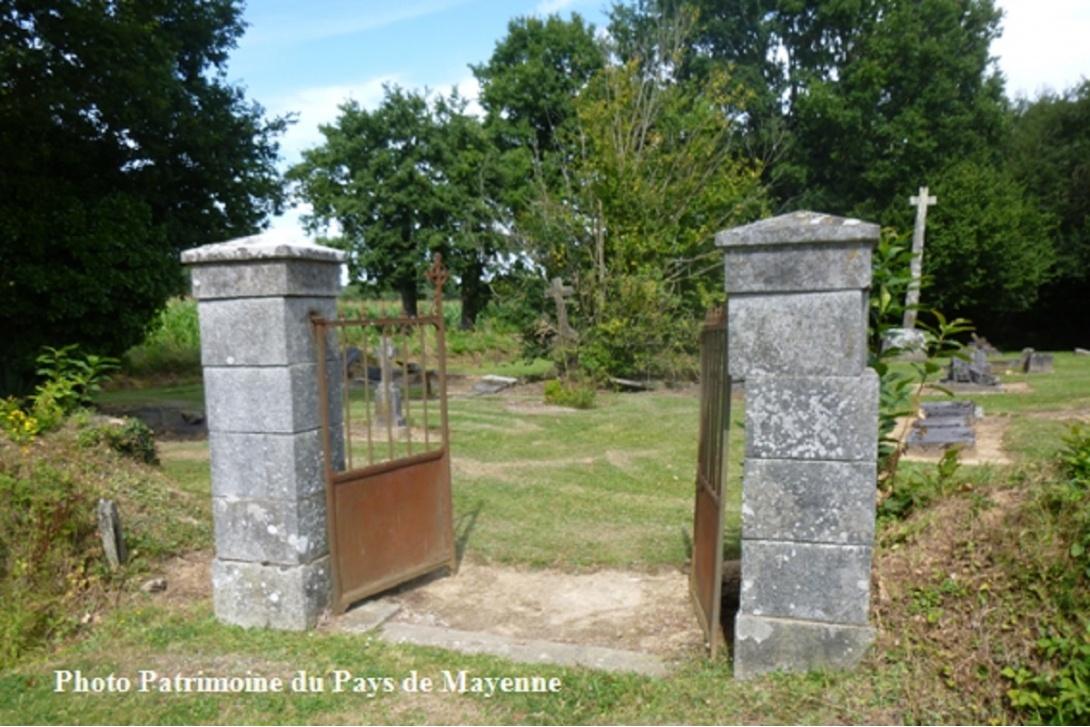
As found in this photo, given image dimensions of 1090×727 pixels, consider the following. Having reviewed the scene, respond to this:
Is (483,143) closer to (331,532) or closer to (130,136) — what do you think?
(130,136)

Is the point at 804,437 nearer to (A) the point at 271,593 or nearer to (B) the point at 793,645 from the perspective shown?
(B) the point at 793,645

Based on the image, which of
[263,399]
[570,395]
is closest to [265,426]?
[263,399]

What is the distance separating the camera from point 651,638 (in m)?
4.41

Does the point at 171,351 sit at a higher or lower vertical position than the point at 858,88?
lower

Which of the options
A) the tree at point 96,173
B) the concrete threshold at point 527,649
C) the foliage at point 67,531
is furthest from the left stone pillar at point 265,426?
the tree at point 96,173

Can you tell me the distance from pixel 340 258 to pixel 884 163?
1102 inches

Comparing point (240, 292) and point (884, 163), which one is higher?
point (884, 163)

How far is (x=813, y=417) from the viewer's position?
3570mm

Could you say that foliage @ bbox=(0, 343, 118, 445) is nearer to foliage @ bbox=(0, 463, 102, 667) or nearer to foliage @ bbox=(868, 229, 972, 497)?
foliage @ bbox=(0, 463, 102, 667)

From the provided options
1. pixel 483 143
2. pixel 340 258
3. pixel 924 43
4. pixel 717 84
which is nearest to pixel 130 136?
pixel 340 258

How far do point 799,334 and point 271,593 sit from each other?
130 inches

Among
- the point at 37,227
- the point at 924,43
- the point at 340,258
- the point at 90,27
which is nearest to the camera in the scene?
the point at 340,258

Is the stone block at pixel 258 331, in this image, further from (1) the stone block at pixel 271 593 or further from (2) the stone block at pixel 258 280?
(1) the stone block at pixel 271 593

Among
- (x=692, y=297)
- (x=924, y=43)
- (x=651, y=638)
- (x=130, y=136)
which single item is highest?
(x=924, y=43)
